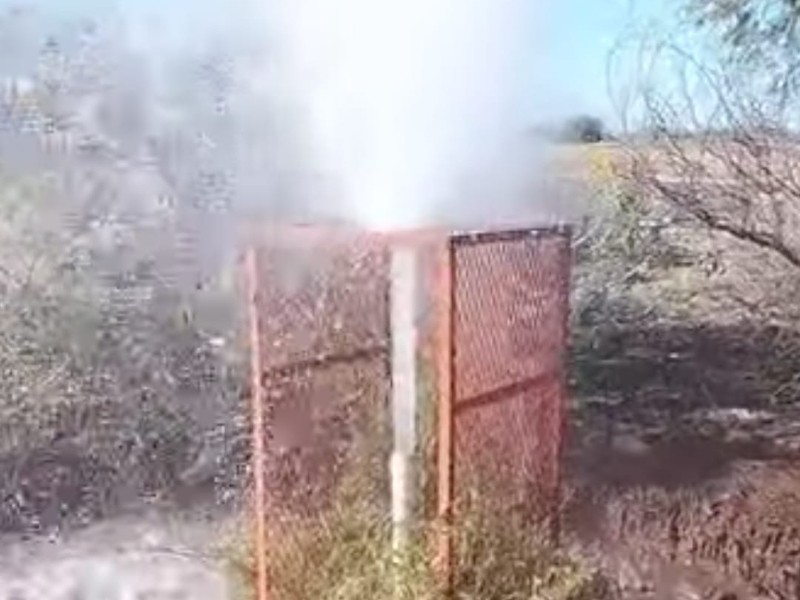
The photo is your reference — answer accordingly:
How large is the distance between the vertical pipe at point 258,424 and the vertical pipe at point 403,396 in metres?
0.29

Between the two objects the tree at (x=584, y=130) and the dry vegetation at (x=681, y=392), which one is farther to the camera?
the dry vegetation at (x=681, y=392)

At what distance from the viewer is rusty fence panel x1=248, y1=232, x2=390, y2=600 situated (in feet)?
9.64

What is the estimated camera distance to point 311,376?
3039mm

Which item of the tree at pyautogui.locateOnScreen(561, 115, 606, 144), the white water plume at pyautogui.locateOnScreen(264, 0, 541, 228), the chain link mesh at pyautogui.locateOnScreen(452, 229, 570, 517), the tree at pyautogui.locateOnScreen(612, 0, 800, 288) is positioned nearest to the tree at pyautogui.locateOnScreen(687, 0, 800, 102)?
the tree at pyautogui.locateOnScreen(612, 0, 800, 288)

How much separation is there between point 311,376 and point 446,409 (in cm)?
42

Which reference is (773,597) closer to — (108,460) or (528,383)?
(528,383)

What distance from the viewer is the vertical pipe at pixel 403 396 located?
286 centimetres

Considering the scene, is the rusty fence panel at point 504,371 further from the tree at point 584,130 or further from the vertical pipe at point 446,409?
the tree at point 584,130

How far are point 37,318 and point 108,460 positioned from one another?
53 cm

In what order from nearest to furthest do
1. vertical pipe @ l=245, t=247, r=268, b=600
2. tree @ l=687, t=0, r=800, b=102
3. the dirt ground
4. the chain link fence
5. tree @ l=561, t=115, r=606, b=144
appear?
the chain link fence < vertical pipe @ l=245, t=247, r=268, b=600 < tree @ l=561, t=115, r=606, b=144 < the dirt ground < tree @ l=687, t=0, r=800, b=102

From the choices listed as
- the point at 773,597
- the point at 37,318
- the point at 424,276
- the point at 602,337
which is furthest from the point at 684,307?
the point at 424,276

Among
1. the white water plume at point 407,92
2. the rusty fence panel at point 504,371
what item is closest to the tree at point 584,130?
the rusty fence panel at point 504,371

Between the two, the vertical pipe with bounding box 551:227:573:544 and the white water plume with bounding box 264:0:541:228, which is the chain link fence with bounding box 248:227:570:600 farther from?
the white water plume with bounding box 264:0:541:228

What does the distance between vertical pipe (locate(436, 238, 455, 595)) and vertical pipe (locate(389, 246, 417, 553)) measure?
116 millimetres
